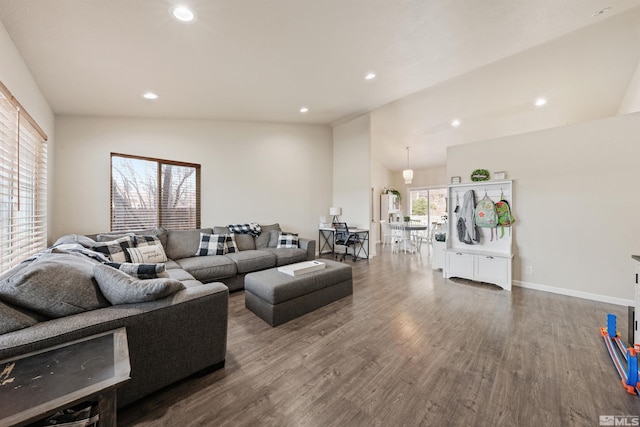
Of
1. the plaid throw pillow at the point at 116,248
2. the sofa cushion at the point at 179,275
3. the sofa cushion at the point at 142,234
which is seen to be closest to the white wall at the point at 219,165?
the sofa cushion at the point at 142,234

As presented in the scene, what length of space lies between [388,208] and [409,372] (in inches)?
273

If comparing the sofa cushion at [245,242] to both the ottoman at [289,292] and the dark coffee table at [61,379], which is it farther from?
the dark coffee table at [61,379]

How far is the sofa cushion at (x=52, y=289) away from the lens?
3.94ft

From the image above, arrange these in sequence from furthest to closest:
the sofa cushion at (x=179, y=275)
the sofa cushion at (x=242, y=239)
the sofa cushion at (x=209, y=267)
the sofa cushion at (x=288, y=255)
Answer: the sofa cushion at (x=242, y=239) < the sofa cushion at (x=288, y=255) < the sofa cushion at (x=209, y=267) < the sofa cushion at (x=179, y=275)

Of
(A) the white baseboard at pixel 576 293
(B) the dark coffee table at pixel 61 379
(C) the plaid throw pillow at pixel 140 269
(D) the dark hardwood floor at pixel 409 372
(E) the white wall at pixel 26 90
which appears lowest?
(D) the dark hardwood floor at pixel 409 372

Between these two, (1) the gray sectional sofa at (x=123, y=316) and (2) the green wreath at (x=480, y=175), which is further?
(2) the green wreath at (x=480, y=175)

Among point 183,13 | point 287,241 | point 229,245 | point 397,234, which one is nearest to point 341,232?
point 287,241

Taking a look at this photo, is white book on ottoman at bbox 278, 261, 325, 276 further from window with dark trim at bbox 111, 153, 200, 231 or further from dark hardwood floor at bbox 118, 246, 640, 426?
window with dark trim at bbox 111, 153, 200, 231

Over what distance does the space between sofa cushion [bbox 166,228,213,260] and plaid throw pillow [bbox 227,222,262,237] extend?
634 millimetres

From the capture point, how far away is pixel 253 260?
3.58 meters

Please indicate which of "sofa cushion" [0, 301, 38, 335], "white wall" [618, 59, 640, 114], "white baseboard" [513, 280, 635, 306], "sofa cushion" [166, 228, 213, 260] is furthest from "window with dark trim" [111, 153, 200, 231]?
"white wall" [618, 59, 640, 114]

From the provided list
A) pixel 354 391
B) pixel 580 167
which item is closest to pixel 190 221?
pixel 354 391

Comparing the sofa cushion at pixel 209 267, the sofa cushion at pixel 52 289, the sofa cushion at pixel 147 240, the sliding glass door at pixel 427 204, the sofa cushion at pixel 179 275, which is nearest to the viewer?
the sofa cushion at pixel 52 289

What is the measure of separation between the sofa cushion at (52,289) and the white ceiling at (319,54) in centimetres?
189
